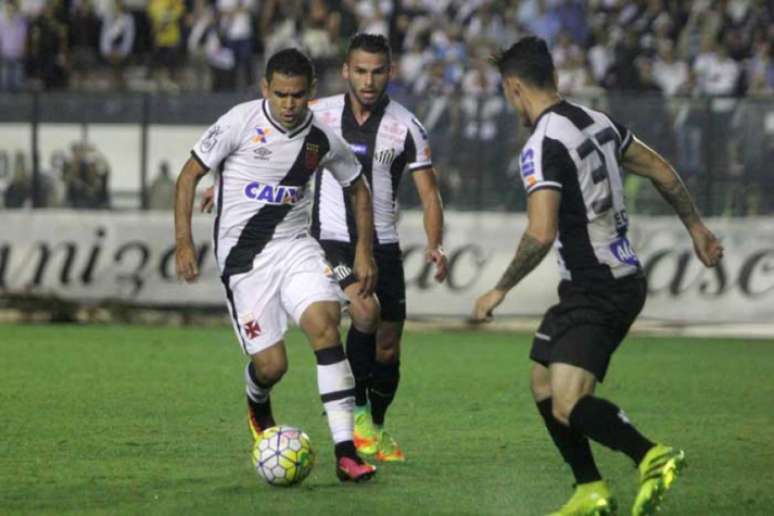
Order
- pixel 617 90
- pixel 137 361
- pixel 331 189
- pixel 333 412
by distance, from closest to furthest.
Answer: pixel 333 412 < pixel 331 189 < pixel 137 361 < pixel 617 90

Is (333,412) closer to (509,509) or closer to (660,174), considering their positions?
(509,509)

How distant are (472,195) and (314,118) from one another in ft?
32.6

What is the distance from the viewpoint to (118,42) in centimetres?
2247

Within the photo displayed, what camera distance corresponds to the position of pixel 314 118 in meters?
8.61

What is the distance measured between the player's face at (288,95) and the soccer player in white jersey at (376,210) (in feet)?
3.30

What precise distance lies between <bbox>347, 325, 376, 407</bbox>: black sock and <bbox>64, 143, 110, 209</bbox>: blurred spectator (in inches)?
381

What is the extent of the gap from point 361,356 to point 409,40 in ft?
42.7

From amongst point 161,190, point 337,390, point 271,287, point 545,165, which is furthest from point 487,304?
point 161,190

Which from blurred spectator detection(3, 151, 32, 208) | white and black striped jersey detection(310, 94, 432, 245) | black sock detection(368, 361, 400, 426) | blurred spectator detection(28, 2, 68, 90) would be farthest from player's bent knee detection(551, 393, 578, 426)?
blurred spectator detection(28, 2, 68, 90)

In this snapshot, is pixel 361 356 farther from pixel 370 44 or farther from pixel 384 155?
pixel 370 44

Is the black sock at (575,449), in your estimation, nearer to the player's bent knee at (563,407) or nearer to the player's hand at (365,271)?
the player's bent knee at (563,407)

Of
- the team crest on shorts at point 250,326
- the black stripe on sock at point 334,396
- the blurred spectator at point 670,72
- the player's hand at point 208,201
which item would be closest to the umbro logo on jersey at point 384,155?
the player's hand at point 208,201

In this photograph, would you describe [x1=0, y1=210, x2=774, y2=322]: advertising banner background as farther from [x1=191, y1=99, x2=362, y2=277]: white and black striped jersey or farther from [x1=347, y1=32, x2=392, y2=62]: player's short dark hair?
[x1=191, y1=99, x2=362, y2=277]: white and black striped jersey

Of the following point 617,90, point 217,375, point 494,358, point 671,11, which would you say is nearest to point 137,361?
point 217,375
